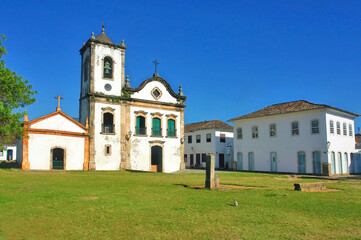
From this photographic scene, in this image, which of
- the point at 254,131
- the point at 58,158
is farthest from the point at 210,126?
the point at 58,158

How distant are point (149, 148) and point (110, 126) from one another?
4360mm

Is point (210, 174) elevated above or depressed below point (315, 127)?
below

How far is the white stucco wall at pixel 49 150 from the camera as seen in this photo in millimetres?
24672

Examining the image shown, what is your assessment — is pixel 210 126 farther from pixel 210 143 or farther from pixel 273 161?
pixel 273 161

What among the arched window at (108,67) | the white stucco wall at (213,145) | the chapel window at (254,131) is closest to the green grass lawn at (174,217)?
the arched window at (108,67)

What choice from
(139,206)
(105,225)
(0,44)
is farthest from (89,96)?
(105,225)

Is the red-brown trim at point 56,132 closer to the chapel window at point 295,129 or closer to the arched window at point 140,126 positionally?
the arched window at point 140,126

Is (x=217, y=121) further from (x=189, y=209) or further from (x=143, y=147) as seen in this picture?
(x=189, y=209)

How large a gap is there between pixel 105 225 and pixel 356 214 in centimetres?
593

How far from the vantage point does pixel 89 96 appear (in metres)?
28.3

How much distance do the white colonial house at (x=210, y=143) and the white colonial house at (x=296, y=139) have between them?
709cm

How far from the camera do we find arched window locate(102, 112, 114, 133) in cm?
2905

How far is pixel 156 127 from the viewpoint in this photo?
105 ft

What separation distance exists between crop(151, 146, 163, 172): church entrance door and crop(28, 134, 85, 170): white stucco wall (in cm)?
740
